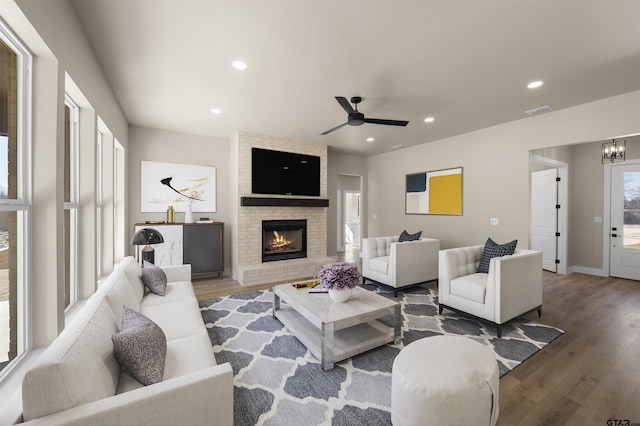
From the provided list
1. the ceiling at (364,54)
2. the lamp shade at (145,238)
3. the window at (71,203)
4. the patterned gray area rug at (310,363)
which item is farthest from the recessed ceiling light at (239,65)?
the patterned gray area rug at (310,363)

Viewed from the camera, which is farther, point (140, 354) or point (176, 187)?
point (176, 187)

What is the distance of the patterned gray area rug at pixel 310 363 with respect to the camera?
170 cm

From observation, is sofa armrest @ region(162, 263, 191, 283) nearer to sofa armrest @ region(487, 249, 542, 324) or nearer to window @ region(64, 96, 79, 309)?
window @ region(64, 96, 79, 309)

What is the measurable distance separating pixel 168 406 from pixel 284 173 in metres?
4.39

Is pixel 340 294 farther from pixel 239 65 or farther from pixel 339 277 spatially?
pixel 239 65

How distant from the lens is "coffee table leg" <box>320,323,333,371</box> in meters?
2.10

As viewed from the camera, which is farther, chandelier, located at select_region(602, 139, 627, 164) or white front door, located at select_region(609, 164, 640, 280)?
white front door, located at select_region(609, 164, 640, 280)

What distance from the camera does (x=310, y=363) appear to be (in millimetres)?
2221

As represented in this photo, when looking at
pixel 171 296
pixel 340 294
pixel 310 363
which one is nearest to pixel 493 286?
pixel 340 294

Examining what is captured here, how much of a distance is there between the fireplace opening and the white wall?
2.26 m

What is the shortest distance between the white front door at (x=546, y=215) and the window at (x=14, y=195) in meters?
7.17

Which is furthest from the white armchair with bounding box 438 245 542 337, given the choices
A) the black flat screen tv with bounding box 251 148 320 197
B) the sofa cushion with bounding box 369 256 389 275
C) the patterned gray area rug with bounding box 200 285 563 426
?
the black flat screen tv with bounding box 251 148 320 197

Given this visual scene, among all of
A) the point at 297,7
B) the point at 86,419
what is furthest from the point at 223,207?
the point at 86,419

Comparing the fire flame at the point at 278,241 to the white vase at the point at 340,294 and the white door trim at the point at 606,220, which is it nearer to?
the white vase at the point at 340,294
